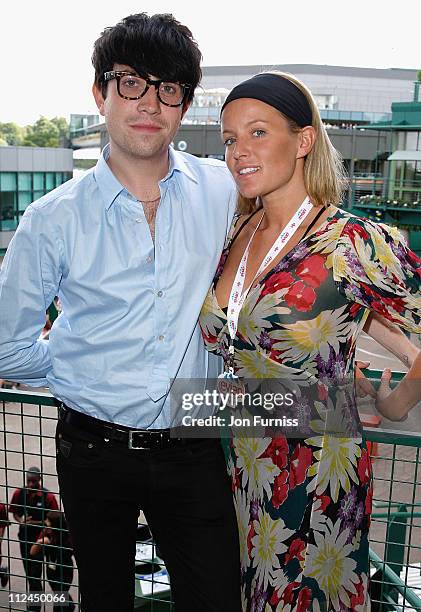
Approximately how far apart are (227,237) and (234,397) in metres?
0.57

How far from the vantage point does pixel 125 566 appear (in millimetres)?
2289

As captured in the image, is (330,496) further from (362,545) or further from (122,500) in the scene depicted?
(122,500)

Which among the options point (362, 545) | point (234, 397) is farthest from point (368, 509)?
point (234, 397)

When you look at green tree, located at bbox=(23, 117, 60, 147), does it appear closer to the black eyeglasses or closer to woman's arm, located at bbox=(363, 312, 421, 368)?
the black eyeglasses

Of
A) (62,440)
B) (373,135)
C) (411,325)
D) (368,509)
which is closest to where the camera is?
(411,325)

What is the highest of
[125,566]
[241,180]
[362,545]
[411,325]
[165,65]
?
[165,65]

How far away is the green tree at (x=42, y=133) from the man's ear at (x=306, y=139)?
A: 265ft

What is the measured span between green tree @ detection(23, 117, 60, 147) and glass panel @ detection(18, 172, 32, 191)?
55.1m

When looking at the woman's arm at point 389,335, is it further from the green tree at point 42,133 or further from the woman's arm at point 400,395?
the green tree at point 42,133

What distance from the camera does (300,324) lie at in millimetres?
1930

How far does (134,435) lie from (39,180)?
26.9 m

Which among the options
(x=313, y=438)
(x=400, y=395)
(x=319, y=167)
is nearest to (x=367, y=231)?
(x=319, y=167)

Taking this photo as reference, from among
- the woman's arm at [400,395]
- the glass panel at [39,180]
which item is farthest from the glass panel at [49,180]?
the woman's arm at [400,395]

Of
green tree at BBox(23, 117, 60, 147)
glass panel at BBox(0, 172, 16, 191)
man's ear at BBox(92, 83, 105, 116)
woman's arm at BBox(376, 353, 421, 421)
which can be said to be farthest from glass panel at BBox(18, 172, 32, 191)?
green tree at BBox(23, 117, 60, 147)
